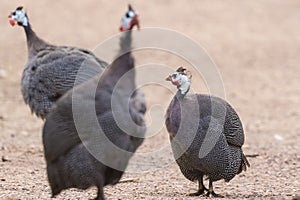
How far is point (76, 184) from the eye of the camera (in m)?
5.33

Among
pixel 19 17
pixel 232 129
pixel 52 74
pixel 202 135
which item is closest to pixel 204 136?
pixel 202 135

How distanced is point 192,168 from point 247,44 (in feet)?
25.2

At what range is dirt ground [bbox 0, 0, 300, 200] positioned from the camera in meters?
6.49

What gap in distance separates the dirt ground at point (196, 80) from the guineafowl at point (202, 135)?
0.24 m

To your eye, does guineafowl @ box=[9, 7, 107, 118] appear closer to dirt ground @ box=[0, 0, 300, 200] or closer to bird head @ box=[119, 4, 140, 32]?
dirt ground @ box=[0, 0, 300, 200]

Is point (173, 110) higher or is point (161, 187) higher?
point (173, 110)

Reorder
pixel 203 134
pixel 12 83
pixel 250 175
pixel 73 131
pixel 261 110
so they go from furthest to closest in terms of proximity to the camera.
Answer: pixel 12 83
pixel 261 110
pixel 250 175
pixel 203 134
pixel 73 131

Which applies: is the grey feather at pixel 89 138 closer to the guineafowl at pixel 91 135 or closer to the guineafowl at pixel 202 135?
the guineafowl at pixel 91 135

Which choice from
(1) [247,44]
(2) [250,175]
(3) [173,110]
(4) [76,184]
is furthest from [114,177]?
(1) [247,44]

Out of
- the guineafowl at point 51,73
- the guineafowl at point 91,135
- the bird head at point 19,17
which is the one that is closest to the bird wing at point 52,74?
the guineafowl at point 51,73

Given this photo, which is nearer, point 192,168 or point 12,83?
point 192,168

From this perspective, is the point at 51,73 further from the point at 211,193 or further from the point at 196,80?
the point at 196,80

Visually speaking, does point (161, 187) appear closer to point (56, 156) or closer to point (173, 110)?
point (173, 110)

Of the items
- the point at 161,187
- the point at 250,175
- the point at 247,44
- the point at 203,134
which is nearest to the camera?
the point at 203,134
